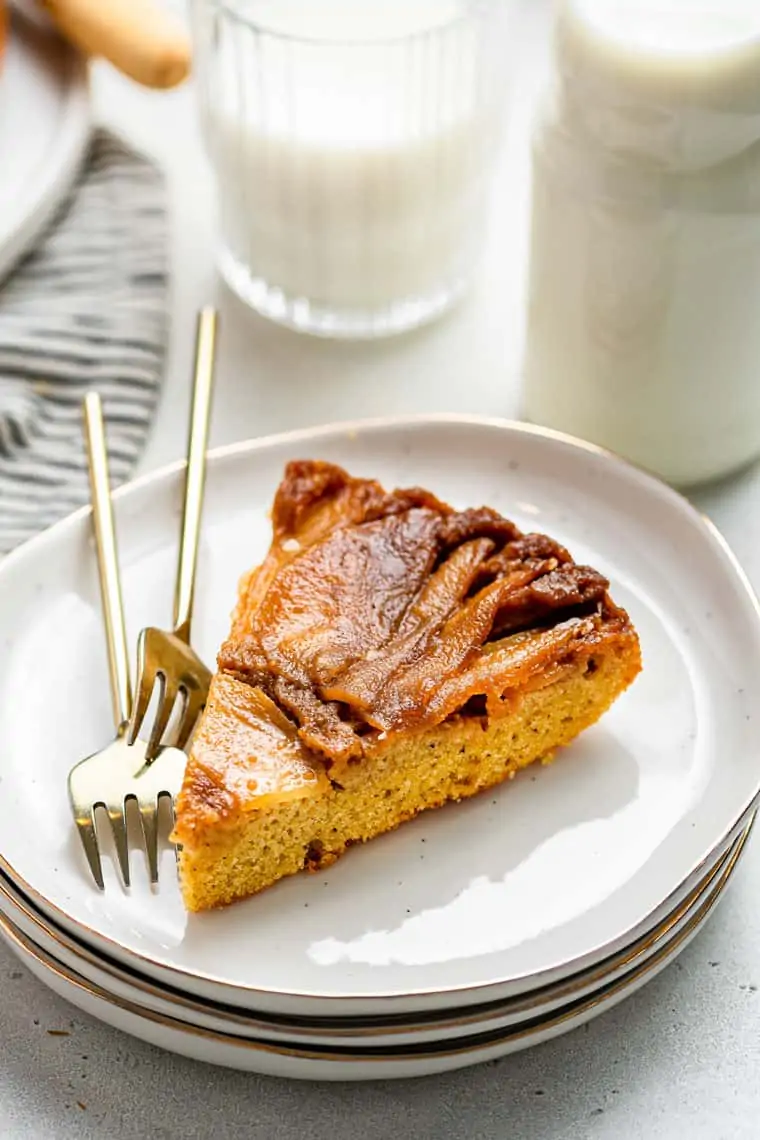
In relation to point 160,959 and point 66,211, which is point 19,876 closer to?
point 160,959

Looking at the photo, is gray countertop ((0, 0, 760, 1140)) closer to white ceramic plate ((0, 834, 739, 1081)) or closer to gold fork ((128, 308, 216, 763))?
white ceramic plate ((0, 834, 739, 1081))

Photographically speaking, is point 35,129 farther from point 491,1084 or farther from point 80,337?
point 491,1084

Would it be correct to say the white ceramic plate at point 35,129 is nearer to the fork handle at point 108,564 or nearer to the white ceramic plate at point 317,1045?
the fork handle at point 108,564

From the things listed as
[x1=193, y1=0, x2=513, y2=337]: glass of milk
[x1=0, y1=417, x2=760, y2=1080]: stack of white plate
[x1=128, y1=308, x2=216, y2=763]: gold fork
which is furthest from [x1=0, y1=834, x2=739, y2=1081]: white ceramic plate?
[x1=193, y1=0, x2=513, y2=337]: glass of milk

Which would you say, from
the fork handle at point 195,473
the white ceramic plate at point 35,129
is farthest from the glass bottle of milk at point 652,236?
the white ceramic plate at point 35,129

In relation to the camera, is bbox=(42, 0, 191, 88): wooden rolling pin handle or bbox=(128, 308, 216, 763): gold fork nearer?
bbox=(128, 308, 216, 763): gold fork
